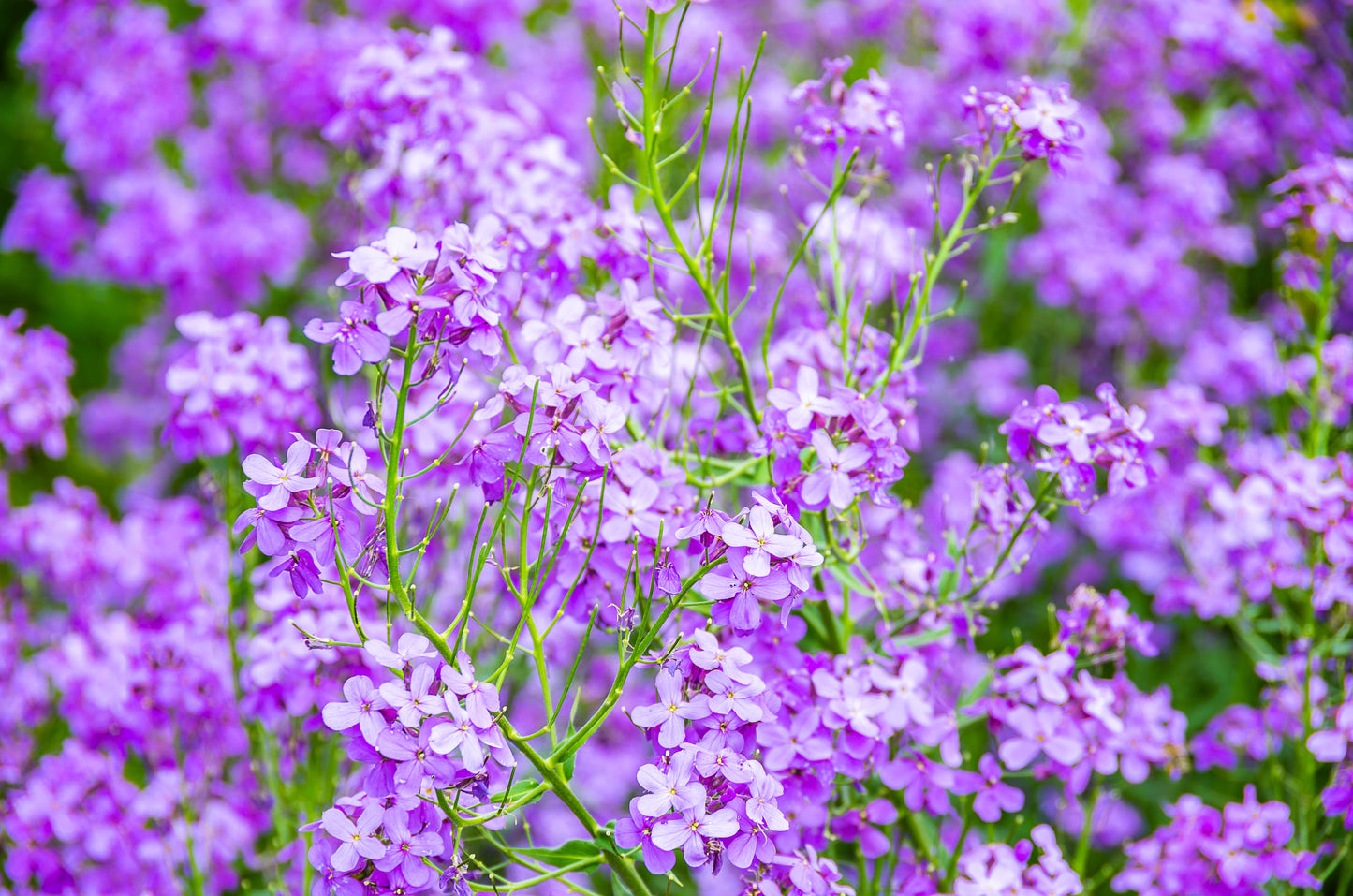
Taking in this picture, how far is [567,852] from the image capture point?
1595 mm

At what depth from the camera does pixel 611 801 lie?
3.20m

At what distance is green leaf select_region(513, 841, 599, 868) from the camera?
157cm

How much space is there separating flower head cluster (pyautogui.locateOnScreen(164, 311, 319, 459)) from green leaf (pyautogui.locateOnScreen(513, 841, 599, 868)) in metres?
1.05

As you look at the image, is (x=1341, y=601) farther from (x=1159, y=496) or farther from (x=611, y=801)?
(x=611, y=801)

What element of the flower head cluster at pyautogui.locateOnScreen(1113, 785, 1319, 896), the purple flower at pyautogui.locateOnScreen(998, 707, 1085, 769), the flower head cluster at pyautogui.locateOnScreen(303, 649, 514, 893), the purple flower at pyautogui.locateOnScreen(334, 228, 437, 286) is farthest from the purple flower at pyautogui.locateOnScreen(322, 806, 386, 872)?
the flower head cluster at pyautogui.locateOnScreen(1113, 785, 1319, 896)

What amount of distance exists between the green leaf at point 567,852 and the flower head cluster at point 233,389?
3.46 ft

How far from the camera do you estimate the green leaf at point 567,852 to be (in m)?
1.57

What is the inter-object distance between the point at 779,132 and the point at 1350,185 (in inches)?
89.2

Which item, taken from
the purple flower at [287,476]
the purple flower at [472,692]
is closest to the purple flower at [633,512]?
the purple flower at [472,692]

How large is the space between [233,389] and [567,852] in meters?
1.15

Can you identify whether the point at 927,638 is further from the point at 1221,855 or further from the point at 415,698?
the point at 415,698

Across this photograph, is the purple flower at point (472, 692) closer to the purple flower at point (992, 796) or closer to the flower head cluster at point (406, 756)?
the flower head cluster at point (406, 756)

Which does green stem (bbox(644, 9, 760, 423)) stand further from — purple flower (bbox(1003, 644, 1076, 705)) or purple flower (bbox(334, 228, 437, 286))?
purple flower (bbox(1003, 644, 1076, 705))

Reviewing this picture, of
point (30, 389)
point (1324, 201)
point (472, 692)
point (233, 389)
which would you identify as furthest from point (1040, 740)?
point (30, 389)
